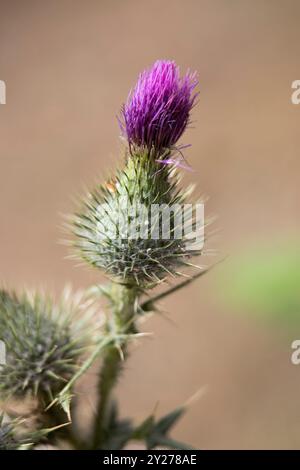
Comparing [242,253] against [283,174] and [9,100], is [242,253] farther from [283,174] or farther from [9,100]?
[9,100]

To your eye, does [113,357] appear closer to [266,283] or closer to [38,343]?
[38,343]

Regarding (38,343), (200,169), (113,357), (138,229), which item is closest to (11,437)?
(38,343)

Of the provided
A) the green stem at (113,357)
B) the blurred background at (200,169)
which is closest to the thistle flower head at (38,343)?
the green stem at (113,357)

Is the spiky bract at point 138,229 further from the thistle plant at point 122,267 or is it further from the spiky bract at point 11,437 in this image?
the spiky bract at point 11,437

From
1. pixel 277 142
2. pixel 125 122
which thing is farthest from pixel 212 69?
pixel 125 122

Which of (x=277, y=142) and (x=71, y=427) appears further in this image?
(x=277, y=142)

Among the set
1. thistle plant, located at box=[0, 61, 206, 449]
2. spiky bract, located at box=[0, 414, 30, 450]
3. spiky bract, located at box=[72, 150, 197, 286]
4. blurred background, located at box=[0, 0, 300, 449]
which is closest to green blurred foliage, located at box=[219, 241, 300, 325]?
blurred background, located at box=[0, 0, 300, 449]

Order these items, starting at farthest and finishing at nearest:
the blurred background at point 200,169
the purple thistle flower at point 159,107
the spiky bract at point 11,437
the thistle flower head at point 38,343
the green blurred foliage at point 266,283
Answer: the green blurred foliage at point 266,283, the blurred background at point 200,169, the thistle flower head at point 38,343, the purple thistle flower at point 159,107, the spiky bract at point 11,437
